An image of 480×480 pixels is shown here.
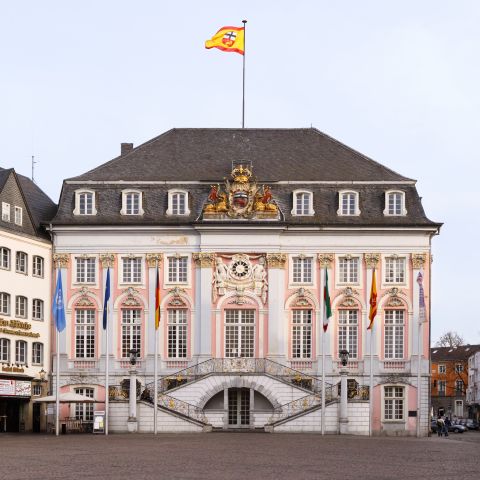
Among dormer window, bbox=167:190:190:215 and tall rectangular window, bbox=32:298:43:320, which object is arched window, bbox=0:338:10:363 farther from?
dormer window, bbox=167:190:190:215

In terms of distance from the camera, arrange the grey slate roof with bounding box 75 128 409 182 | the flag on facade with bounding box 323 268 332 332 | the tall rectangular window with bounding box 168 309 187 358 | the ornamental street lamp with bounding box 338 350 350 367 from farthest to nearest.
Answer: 1. the grey slate roof with bounding box 75 128 409 182
2. the tall rectangular window with bounding box 168 309 187 358
3. the flag on facade with bounding box 323 268 332 332
4. the ornamental street lamp with bounding box 338 350 350 367

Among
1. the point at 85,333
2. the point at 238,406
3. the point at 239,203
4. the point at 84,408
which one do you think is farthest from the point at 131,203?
the point at 238,406

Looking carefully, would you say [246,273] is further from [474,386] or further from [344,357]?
[474,386]

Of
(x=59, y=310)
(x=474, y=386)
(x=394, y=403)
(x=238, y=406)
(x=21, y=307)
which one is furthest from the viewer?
(x=474, y=386)

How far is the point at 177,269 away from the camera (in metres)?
83.8

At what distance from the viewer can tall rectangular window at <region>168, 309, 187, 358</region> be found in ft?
272

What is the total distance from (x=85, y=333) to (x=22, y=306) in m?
4.52

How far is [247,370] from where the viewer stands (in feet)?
265

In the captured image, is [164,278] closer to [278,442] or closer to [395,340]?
[395,340]

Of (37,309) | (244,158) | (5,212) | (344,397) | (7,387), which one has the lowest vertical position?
(344,397)

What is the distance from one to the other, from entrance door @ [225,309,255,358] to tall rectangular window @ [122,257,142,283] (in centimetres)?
574

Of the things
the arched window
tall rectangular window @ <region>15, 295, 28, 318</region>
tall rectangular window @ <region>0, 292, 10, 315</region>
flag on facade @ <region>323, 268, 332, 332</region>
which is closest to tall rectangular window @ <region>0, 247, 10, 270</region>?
tall rectangular window @ <region>0, 292, 10, 315</region>

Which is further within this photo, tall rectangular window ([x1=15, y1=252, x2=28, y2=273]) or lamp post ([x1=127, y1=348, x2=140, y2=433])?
tall rectangular window ([x1=15, y1=252, x2=28, y2=273])

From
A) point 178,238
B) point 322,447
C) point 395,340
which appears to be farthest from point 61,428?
point 322,447
